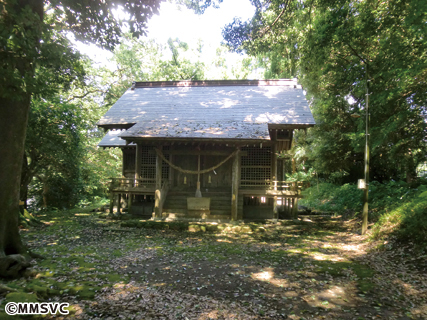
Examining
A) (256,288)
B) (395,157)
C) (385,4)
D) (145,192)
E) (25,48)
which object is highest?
(385,4)

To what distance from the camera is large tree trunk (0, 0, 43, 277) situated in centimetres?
498

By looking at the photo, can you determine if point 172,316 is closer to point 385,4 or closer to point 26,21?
point 26,21

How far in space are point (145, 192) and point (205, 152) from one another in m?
3.53

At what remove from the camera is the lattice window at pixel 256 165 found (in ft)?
44.9

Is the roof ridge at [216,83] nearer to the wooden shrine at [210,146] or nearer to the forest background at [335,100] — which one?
the wooden shrine at [210,146]

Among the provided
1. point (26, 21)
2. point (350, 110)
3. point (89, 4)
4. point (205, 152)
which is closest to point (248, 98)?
point (205, 152)

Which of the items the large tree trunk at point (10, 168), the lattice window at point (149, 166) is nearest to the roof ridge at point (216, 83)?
the lattice window at point (149, 166)

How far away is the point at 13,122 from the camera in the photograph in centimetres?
566

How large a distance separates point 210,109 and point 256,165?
4009 mm

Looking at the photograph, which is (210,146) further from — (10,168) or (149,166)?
(10,168)

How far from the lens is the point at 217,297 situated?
470cm

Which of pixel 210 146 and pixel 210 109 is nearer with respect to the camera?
pixel 210 146

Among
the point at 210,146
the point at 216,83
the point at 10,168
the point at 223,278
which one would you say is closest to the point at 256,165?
the point at 210,146

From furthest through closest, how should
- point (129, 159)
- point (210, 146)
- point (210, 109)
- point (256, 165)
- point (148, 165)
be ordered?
point (129, 159), point (148, 165), point (210, 109), point (256, 165), point (210, 146)
